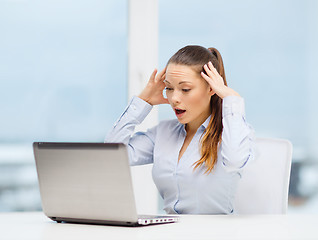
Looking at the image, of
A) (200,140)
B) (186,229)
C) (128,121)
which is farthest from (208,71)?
(186,229)

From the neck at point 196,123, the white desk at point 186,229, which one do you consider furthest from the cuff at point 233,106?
the white desk at point 186,229

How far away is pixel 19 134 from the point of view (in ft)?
9.11

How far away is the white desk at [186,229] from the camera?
3.72ft

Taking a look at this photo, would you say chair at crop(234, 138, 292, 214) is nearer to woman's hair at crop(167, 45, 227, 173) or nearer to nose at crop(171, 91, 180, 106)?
woman's hair at crop(167, 45, 227, 173)

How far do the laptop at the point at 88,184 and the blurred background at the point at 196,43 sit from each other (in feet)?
5.06

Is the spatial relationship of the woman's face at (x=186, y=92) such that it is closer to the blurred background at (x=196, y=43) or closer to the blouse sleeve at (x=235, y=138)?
the blouse sleeve at (x=235, y=138)

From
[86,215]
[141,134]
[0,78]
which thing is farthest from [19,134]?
[86,215]

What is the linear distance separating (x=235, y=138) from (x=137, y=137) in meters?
0.53

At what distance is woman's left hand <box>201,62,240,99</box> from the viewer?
1.69 m

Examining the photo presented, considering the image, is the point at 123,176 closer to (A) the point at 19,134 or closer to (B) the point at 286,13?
(A) the point at 19,134

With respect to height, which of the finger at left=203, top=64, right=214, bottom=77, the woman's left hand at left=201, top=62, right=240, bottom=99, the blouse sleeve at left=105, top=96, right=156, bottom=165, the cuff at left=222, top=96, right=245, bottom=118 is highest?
the finger at left=203, top=64, right=214, bottom=77

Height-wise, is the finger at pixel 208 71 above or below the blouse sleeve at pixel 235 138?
above

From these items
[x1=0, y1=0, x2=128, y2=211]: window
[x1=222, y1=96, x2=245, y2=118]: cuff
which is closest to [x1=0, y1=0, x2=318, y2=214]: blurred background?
[x1=0, y1=0, x2=128, y2=211]: window

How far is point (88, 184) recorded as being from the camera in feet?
4.09
